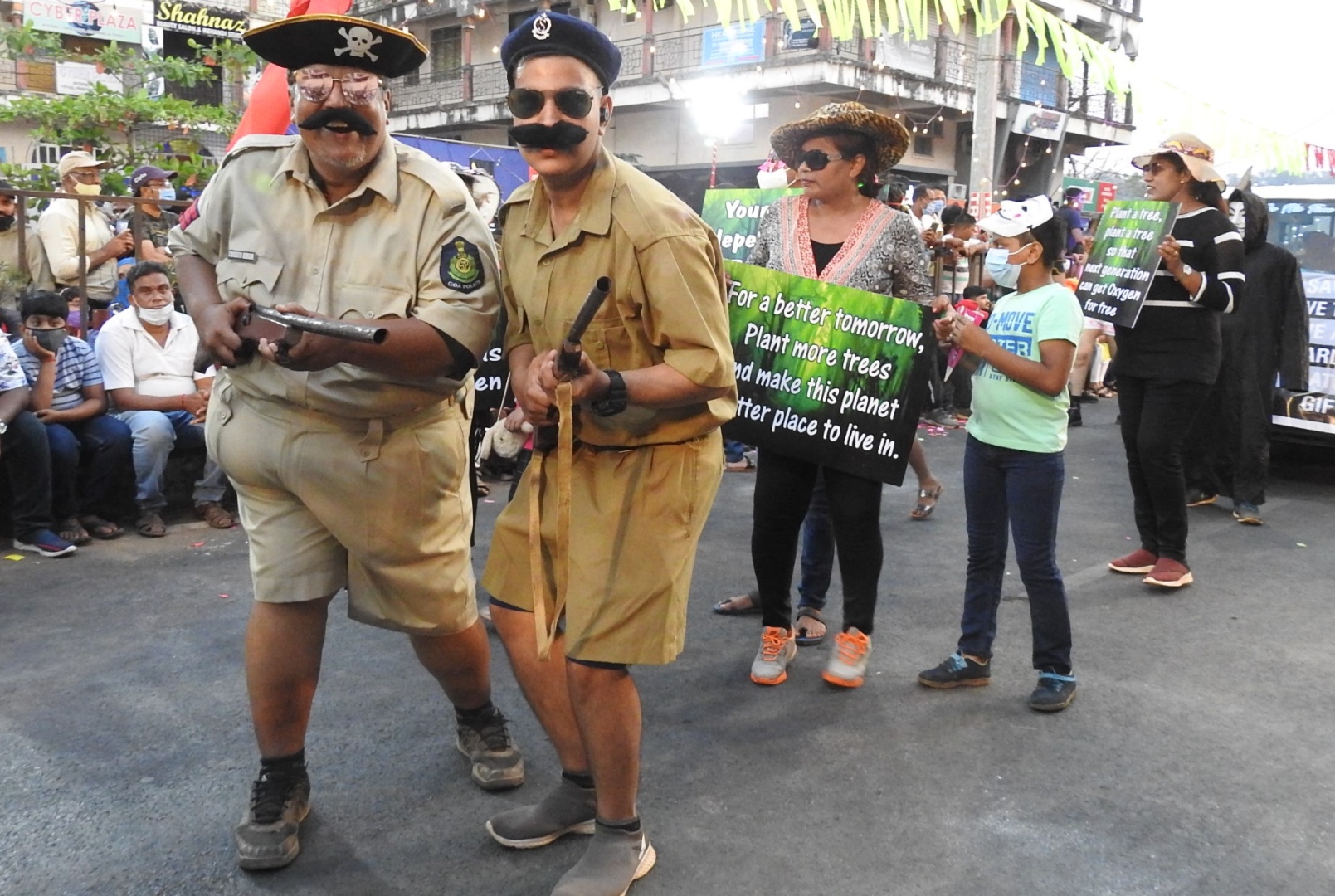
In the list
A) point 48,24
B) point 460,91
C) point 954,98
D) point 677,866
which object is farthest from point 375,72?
point 460,91

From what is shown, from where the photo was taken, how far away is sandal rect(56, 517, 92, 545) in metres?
5.84

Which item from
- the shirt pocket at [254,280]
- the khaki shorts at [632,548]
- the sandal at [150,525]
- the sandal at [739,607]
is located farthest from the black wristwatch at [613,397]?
the sandal at [150,525]

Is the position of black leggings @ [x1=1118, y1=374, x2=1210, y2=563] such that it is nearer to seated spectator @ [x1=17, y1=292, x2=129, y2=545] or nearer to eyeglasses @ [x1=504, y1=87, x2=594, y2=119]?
eyeglasses @ [x1=504, y1=87, x2=594, y2=119]

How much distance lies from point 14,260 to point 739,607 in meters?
5.31

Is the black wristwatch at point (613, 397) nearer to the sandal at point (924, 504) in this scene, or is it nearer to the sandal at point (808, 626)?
the sandal at point (808, 626)

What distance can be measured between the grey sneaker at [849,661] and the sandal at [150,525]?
Result: 3747mm

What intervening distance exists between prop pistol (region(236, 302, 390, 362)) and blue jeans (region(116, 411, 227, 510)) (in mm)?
3782

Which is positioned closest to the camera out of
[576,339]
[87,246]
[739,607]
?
[576,339]

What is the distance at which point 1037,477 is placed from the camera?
155 inches

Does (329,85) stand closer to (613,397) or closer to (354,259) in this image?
(354,259)

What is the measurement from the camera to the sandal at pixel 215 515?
6281mm

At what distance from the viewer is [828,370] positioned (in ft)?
13.9

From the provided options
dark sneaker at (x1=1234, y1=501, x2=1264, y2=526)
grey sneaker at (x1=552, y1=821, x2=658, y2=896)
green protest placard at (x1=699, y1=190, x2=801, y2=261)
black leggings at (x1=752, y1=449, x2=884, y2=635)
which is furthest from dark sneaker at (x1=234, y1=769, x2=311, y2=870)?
dark sneaker at (x1=1234, y1=501, x2=1264, y2=526)

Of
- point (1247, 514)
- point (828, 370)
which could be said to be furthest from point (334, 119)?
point (1247, 514)
